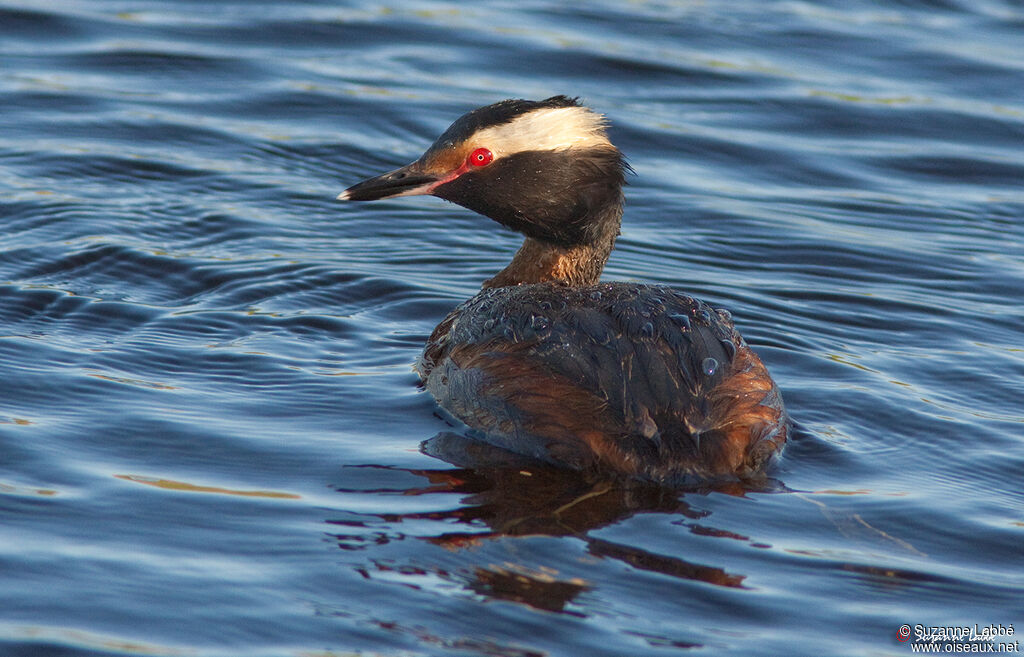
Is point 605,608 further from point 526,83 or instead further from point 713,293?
point 526,83

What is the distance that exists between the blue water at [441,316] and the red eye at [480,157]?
1.09 m

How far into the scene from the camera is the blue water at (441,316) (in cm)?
503

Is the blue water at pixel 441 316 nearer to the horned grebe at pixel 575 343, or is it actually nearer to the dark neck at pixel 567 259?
the horned grebe at pixel 575 343

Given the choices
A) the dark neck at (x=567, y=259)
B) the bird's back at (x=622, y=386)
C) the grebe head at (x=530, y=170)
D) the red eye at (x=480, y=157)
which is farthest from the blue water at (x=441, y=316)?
the red eye at (x=480, y=157)

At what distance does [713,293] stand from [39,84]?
6221 millimetres

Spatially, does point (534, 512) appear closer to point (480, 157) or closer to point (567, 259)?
Result: point (567, 259)

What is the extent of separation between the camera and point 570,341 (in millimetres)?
6195

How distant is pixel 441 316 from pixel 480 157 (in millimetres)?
1217

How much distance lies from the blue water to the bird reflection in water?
0.8 inches

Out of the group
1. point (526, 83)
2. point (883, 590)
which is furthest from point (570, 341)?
point (526, 83)

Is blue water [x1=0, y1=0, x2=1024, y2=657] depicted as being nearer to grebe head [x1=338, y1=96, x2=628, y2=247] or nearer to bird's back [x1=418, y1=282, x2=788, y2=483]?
bird's back [x1=418, y1=282, x2=788, y2=483]

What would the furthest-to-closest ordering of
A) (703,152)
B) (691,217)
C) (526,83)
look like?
(526,83) < (703,152) < (691,217)

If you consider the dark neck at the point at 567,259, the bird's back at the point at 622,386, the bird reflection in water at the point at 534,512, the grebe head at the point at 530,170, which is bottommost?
the bird reflection in water at the point at 534,512

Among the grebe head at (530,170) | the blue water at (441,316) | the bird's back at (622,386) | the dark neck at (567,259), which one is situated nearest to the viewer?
the blue water at (441,316)
